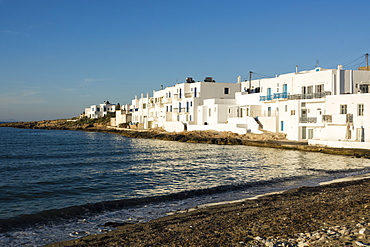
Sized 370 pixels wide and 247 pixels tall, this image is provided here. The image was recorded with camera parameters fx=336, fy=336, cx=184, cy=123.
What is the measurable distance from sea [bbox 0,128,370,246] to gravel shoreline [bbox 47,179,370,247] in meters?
1.37

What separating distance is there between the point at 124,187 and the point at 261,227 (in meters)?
11.2

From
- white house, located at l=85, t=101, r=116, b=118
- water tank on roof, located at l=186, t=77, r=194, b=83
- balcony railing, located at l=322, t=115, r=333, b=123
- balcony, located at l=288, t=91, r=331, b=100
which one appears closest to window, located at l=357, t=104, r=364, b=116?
balcony railing, located at l=322, t=115, r=333, b=123

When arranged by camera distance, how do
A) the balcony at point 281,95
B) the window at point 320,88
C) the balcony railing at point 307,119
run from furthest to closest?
the balcony at point 281,95 < the window at point 320,88 < the balcony railing at point 307,119

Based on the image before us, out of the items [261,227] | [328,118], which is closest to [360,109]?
[328,118]

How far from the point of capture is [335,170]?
80.0 ft

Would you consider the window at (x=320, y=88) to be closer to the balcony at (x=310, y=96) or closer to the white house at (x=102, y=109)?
the balcony at (x=310, y=96)

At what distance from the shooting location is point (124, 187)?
1912cm

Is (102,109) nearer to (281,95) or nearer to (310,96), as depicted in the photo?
(281,95)

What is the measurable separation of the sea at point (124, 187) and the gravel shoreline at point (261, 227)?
54.1 inches

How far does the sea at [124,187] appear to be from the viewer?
12031mm

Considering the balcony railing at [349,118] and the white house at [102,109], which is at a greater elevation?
the white house at [102,109]

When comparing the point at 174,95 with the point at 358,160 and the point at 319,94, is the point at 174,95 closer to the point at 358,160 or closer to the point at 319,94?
the point at 319,94

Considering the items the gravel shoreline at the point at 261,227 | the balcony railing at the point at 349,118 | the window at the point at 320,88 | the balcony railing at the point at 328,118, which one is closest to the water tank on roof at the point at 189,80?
the window at the point at 320,88

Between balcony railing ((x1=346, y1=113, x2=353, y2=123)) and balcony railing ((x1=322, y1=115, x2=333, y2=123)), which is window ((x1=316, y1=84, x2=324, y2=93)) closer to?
balcony railing ((x1=322, y1=115, x2=333, y2=123))
